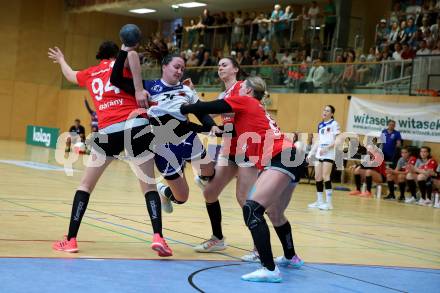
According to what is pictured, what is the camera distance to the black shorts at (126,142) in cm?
605

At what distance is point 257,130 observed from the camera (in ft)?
19.0

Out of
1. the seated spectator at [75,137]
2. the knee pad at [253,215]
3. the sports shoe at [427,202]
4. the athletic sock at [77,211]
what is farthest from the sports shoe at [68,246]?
the seated spectator at [75,137]

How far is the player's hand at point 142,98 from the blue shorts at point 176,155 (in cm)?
53

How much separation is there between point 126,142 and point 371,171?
1283 centimetres

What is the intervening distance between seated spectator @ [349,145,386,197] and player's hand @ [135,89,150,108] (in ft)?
41.6

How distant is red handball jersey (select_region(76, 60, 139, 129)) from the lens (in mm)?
6074

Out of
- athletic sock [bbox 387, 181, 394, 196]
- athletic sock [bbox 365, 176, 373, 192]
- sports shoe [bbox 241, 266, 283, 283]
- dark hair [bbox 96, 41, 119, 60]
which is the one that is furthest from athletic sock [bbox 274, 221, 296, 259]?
athletic sock [bbox 365, 176, 373, 192]

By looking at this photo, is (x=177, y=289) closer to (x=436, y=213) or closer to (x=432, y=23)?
(x=436, y=213)

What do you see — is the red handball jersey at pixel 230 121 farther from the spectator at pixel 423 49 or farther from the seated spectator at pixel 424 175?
the spectator at pixel 423 49

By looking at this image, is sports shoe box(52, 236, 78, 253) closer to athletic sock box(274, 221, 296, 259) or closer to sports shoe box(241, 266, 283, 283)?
sports shoe box(241, 266, 283, 283)

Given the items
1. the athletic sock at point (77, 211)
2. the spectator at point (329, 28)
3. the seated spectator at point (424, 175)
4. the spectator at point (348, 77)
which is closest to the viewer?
the athletic sock at point (77, 211)

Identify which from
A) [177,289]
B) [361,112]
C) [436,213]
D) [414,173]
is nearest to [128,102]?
[177,289]

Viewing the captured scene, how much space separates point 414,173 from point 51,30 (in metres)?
25.4

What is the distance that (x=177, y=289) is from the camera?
4.86m
